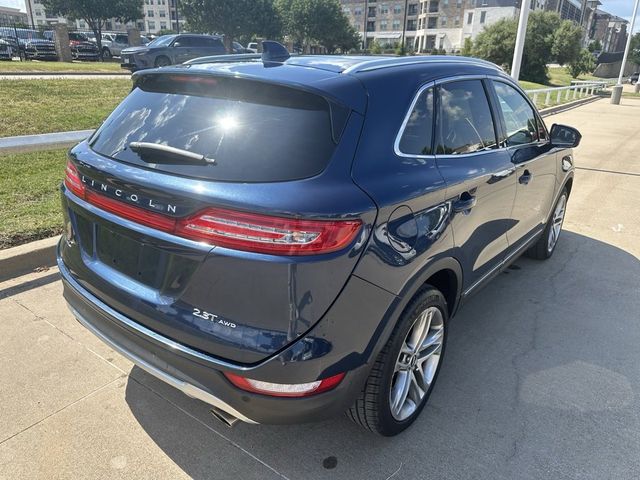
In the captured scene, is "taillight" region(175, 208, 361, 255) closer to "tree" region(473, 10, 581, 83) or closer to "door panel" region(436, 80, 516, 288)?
"door panel" region(436, 80, 516, 288)

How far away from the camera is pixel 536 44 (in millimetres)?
42531

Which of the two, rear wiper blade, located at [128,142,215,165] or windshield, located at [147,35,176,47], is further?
windshield, located at [147,35,176,47]

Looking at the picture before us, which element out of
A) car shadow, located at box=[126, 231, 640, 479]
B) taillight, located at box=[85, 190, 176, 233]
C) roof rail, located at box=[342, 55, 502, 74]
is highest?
roof rail, located at box=[342, 55, 502, 74]

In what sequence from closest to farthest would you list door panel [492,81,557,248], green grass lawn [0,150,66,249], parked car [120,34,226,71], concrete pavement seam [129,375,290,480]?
concrete pavement seam [129,375,290,480]
door panel [492,81,557,248]
green grass lawn [0,150,66,249]
parked car [120,34,226,71]

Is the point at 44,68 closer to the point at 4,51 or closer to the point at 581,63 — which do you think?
the point at 4,51

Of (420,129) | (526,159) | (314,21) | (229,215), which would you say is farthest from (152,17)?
(229,215)

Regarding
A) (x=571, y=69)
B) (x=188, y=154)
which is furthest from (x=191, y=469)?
(x=571, y=69)

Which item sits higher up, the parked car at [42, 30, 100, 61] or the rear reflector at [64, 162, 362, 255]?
the rear reflector at [64, 162, 362, 255]

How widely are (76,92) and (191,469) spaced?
11541mm

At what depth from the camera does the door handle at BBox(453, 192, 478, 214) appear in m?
2.72

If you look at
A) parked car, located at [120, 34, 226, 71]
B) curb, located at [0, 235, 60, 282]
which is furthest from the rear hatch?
parked car, located at [120, 34, 226, 71]

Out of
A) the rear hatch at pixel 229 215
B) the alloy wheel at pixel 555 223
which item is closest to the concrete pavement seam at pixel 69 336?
the rear hatch at pixel 229 215

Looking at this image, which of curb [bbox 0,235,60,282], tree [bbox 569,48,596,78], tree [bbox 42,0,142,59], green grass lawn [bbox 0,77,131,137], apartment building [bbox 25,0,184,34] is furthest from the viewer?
apartment building [bbox 25,0,184,34]

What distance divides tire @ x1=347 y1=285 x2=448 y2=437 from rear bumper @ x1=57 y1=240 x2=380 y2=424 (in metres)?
0.17
